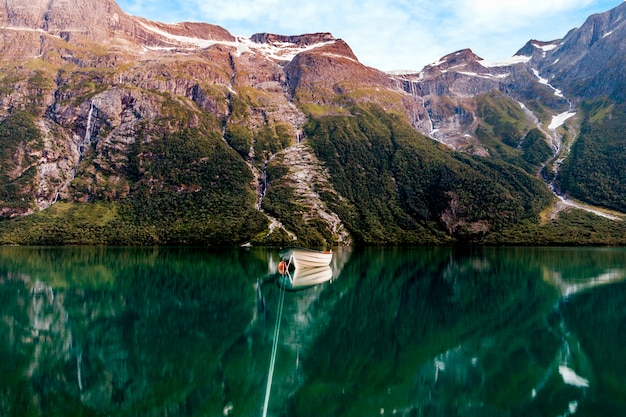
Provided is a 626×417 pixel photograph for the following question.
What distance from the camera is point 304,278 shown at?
5400cm

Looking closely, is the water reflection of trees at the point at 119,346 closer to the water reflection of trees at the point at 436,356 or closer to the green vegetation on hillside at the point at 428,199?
the water reflection of trees at the point at 436,356

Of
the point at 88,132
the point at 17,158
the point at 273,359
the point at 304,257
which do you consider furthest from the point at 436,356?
the point at 88,132

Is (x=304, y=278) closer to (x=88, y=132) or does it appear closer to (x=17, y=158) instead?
(x=17, y=158)

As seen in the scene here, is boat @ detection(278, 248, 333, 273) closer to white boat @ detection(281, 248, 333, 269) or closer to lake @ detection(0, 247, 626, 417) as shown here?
white boat @ detection(281, 248, 333, 269)

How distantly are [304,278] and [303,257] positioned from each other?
271cm

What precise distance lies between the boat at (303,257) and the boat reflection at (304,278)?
79 cm

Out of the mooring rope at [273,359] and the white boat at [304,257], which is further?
the white boat at [304,257]

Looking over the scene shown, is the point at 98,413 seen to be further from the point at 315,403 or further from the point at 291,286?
the point at 291,286

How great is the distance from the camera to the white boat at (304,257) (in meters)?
53.0

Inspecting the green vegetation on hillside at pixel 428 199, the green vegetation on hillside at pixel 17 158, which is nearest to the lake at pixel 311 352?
the green vegetation on hillside at pixel 428 199

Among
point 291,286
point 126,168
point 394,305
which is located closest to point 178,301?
point 291,286

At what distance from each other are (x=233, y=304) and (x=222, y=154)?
15720cm

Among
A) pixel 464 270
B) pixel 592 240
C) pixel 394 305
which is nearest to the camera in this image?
pixel 394 305

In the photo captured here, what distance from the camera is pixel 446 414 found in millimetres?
16453
